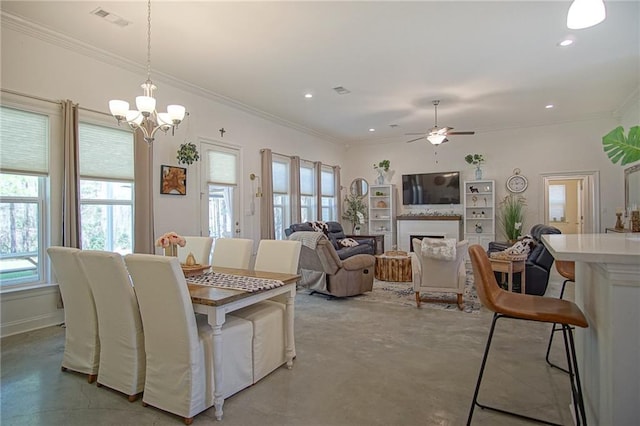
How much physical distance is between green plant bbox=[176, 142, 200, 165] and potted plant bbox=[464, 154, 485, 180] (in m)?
6.23

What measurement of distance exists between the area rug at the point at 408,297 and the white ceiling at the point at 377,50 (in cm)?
311

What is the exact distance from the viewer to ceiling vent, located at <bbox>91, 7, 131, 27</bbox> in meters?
3.33

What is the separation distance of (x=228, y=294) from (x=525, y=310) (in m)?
1.76

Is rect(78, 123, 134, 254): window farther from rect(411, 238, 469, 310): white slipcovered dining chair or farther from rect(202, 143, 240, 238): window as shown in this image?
rect(411, 238, 469, 310): white slipcovered dining chair

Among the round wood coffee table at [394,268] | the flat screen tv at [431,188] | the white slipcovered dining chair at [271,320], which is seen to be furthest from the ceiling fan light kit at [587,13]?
the flat screen tv at [431,188]

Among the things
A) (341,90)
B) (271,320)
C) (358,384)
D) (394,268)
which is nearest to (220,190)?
(341,90)

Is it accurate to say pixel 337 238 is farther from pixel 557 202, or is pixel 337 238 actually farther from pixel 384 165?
pixel 557 202

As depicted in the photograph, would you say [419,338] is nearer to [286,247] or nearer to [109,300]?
[286,247]

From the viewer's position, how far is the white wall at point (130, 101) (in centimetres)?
355

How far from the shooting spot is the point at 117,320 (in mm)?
2422

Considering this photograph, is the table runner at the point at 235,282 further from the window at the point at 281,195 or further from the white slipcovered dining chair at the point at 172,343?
the window at the point at 281,195

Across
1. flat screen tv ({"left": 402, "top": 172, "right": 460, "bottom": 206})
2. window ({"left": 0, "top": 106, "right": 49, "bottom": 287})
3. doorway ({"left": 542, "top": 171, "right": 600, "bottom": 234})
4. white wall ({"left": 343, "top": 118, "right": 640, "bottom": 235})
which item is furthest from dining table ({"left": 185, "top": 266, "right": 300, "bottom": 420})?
doorway ({"left": 542, "top": 171, "right": 600, "bottom": 234})

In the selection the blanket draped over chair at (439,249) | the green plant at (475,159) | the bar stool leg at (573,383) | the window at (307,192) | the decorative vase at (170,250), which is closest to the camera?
the bar stool leg at (573,383)

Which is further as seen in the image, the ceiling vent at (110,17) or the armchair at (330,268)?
the armchair at (330,268)
